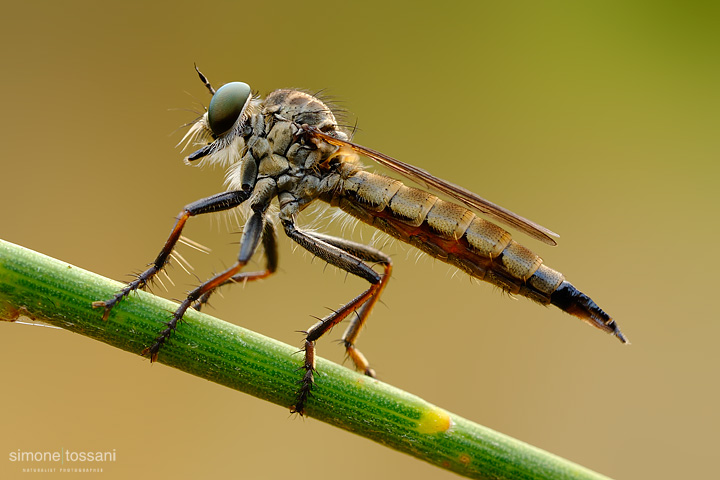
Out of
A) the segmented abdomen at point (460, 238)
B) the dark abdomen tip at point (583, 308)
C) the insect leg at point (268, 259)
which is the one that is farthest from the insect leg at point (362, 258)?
the dark abdomen tip at point (583, 308)

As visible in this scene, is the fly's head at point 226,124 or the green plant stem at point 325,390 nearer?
the green plant stem at point 325,390

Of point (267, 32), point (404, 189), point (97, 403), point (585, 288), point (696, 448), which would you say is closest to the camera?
point (404, 189)

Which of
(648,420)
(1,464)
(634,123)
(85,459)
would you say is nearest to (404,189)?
(85,459)

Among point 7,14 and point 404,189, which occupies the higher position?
point 7,14

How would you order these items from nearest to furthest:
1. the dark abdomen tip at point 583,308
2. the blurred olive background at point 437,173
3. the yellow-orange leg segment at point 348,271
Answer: the yellow-orange leg segment at point 348,271 → the dark abdomen tip at point 583,308 → the blurred olive background at point 437,173

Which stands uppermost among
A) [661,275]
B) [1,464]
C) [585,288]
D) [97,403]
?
[661,275]

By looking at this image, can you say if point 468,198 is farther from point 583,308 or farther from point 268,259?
point 268,259

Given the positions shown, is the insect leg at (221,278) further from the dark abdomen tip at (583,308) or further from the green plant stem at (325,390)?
the dark abdomen tip at (583,308)

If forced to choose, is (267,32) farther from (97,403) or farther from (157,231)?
(97,403)
